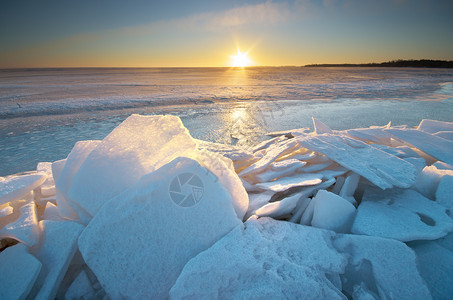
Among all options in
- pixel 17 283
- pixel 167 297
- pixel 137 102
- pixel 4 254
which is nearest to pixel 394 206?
pixel 167 297

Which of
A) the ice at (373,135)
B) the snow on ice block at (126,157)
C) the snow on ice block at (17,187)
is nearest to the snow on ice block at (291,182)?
the snow on ice block at (126,157)

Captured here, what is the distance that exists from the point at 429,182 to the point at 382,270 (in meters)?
0.97

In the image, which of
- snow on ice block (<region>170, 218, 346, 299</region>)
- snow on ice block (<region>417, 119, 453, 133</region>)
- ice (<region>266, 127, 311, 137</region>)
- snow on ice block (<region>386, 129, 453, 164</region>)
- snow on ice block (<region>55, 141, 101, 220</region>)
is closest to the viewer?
snow on ice block (<region>170, 218, 346, 299</region>)

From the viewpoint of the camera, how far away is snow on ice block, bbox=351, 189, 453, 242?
46.2 inches

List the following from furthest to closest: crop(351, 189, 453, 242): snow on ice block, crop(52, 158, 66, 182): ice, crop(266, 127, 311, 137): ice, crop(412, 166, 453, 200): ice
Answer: crop(266, 127, 311, 137): ice < crop(412, 166, 453, 200): ice < crop(52, 158, 66, 182): ice < crop(351, 189, 453, 242): snow on ice block

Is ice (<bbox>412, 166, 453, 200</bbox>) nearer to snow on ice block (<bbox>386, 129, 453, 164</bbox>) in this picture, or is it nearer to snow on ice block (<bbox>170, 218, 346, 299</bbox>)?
snow on ice block (<bbox>386, 129, 453, 164</bbox>)

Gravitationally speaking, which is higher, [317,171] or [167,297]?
[317,171]

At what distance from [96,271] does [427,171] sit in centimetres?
213

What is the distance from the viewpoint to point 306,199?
147cm

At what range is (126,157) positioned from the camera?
4.45ft

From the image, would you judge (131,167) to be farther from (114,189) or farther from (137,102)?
(137,102)

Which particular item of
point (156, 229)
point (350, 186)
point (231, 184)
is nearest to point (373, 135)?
point (350, 186)

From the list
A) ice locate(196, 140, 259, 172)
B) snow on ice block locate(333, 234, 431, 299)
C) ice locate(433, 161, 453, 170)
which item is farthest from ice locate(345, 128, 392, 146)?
snow on ice block locate(333, 234, 431, 299)

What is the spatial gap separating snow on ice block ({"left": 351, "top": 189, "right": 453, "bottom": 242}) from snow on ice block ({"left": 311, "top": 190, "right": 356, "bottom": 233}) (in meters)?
0.06
